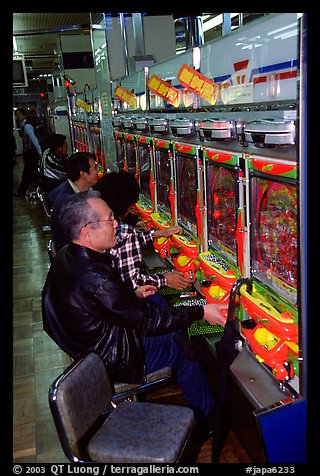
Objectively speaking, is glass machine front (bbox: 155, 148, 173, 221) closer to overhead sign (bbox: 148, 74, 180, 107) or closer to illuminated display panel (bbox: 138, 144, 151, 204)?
illuminated display panel (bbox: 138, 144, 151, 204)

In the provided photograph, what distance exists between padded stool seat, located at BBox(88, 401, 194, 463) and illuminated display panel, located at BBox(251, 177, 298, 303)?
2.25 feet

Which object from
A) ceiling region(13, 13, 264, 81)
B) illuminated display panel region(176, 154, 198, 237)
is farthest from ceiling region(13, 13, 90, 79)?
illuminated display panel region(176, 154, 198, 237)

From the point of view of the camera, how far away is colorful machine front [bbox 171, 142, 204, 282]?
9.36 ft

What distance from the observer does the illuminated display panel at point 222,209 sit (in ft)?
8.10

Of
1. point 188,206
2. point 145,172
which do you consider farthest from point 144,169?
point 188,206

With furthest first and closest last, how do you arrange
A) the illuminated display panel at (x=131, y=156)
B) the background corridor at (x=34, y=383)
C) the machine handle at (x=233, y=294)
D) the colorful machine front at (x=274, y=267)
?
the illuminated display panel at (x=131, y=156) < the background corridor at (x=34, y=383) < the machine handle at (x=233, y=294) < the colorful machine front at (x=274, y=267)

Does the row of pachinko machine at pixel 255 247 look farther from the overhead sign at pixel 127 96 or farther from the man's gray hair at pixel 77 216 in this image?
the overhead sign at pixel 127 96

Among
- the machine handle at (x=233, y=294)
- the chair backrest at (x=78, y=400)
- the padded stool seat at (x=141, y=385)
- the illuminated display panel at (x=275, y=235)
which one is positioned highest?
the illuminated display panel at (x=275, y=235)

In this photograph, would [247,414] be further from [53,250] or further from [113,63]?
[113,63]

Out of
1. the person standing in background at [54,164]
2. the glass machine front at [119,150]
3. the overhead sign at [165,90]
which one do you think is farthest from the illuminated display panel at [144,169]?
the person standing in background at [54,164]

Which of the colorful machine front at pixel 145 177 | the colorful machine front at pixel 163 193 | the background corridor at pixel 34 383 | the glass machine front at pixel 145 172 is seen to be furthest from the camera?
the glass machine front at pixel 145 172

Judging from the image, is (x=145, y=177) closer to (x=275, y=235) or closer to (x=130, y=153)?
(x=130, y=153)

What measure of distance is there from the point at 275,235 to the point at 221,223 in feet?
1.92

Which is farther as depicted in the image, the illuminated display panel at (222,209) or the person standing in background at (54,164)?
the person standing in background at (54,164)
